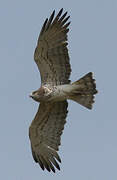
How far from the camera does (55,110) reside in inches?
489

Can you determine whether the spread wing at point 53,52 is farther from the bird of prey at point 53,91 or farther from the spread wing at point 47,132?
the spread wing at point 47,132

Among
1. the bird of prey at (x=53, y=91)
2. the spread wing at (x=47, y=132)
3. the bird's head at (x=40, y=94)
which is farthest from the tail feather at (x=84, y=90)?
the bird's head at (x=40, y=94)

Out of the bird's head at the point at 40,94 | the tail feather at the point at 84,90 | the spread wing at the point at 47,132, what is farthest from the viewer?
the spread wing at the point at 47,132

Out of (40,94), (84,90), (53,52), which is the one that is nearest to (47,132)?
(40,94)

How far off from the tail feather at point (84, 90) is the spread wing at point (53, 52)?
0.31 meters

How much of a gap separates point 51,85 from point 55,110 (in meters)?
0.73

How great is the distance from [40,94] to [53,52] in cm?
112

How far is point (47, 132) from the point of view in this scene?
41.4 feet

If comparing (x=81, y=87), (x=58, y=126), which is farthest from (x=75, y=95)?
(x=58, y=126)

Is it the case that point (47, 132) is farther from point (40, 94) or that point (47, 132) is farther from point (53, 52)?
point (53, 52)

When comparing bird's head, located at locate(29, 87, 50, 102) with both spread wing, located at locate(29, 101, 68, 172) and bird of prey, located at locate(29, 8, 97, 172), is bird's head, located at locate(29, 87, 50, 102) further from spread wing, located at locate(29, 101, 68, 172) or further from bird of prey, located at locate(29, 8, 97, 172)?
spread wing, located at locate(29, 101, 68, 172)

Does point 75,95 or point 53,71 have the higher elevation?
point 53,71

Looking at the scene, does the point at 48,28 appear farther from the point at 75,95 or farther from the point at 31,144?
the point at 31,144

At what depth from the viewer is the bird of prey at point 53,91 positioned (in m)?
11.9
